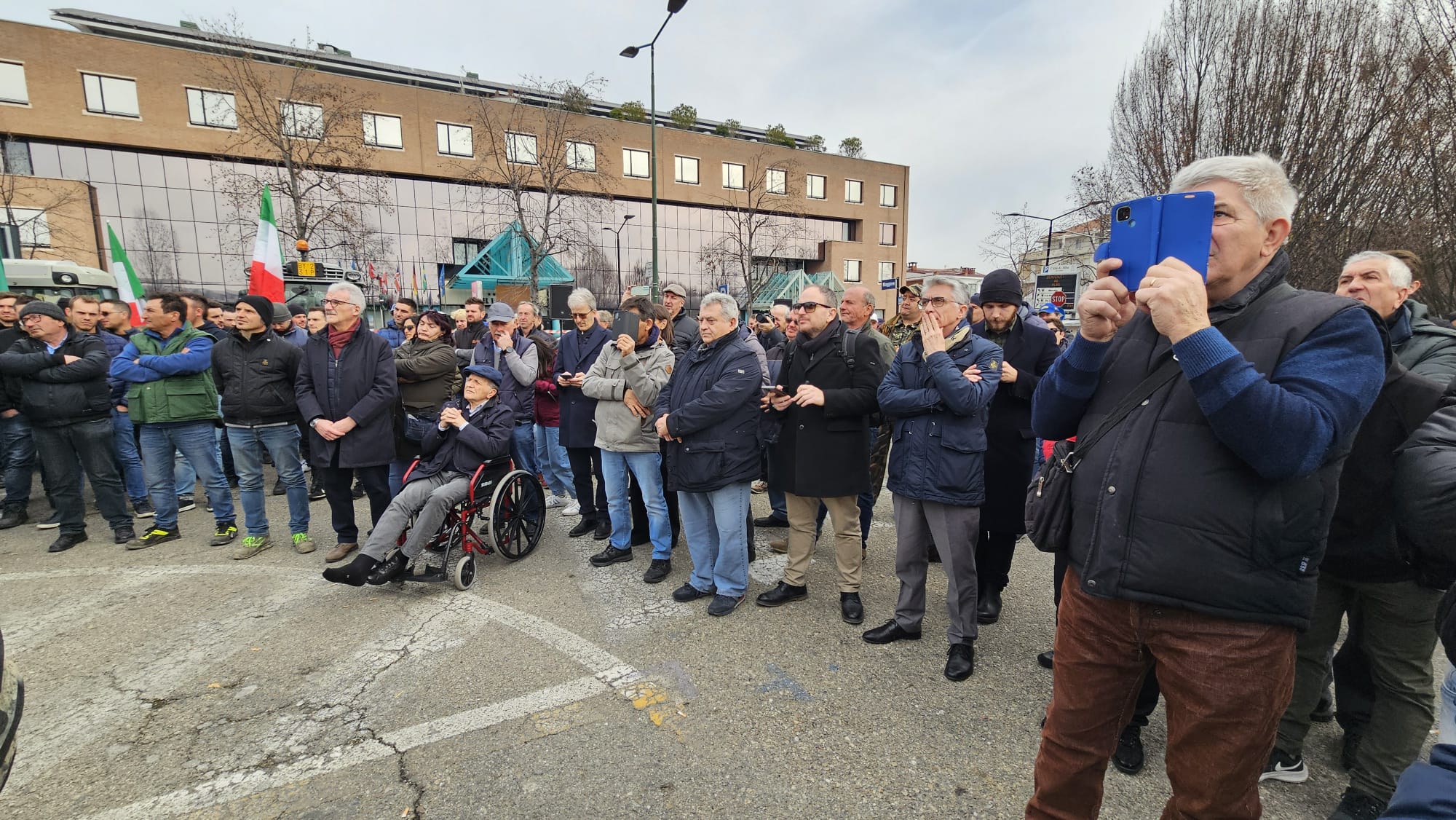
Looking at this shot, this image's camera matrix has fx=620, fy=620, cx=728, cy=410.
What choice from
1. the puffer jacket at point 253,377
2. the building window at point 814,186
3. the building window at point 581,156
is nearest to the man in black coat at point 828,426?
the puffer jacket at point 253,377

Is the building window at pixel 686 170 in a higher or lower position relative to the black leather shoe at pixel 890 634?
higher

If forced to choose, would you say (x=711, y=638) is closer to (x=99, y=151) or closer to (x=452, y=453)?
(x=452, y=453)

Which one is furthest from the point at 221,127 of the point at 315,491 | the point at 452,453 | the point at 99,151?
the point at 452,453

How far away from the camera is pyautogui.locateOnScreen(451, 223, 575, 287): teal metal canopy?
1303 inches

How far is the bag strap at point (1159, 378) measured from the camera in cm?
157

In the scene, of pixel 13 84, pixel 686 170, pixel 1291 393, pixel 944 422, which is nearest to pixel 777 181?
pixel 686 170

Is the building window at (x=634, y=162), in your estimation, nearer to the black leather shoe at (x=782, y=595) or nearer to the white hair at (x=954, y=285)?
the black leather shoe at (x=782, y=595)

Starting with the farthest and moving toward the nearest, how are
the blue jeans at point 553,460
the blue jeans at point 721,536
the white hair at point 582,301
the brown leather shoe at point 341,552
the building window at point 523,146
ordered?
the building window at point 523,146 < the blue jeans at point 553,460 < the white hair at point 582,301 < the brown leather shoe at point 341,552 < the blue jeans at point 721,536

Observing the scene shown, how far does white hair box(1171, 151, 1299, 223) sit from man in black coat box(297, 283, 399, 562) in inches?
209

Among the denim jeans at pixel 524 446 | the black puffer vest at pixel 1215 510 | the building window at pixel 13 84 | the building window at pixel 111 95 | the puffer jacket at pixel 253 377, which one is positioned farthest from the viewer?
the building window at pixel 111 95

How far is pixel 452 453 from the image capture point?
4.82 m

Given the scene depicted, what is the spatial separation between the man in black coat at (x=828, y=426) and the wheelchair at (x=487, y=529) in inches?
85.5

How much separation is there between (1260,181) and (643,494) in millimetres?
4132

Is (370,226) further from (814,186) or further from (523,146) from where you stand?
(814,186)
